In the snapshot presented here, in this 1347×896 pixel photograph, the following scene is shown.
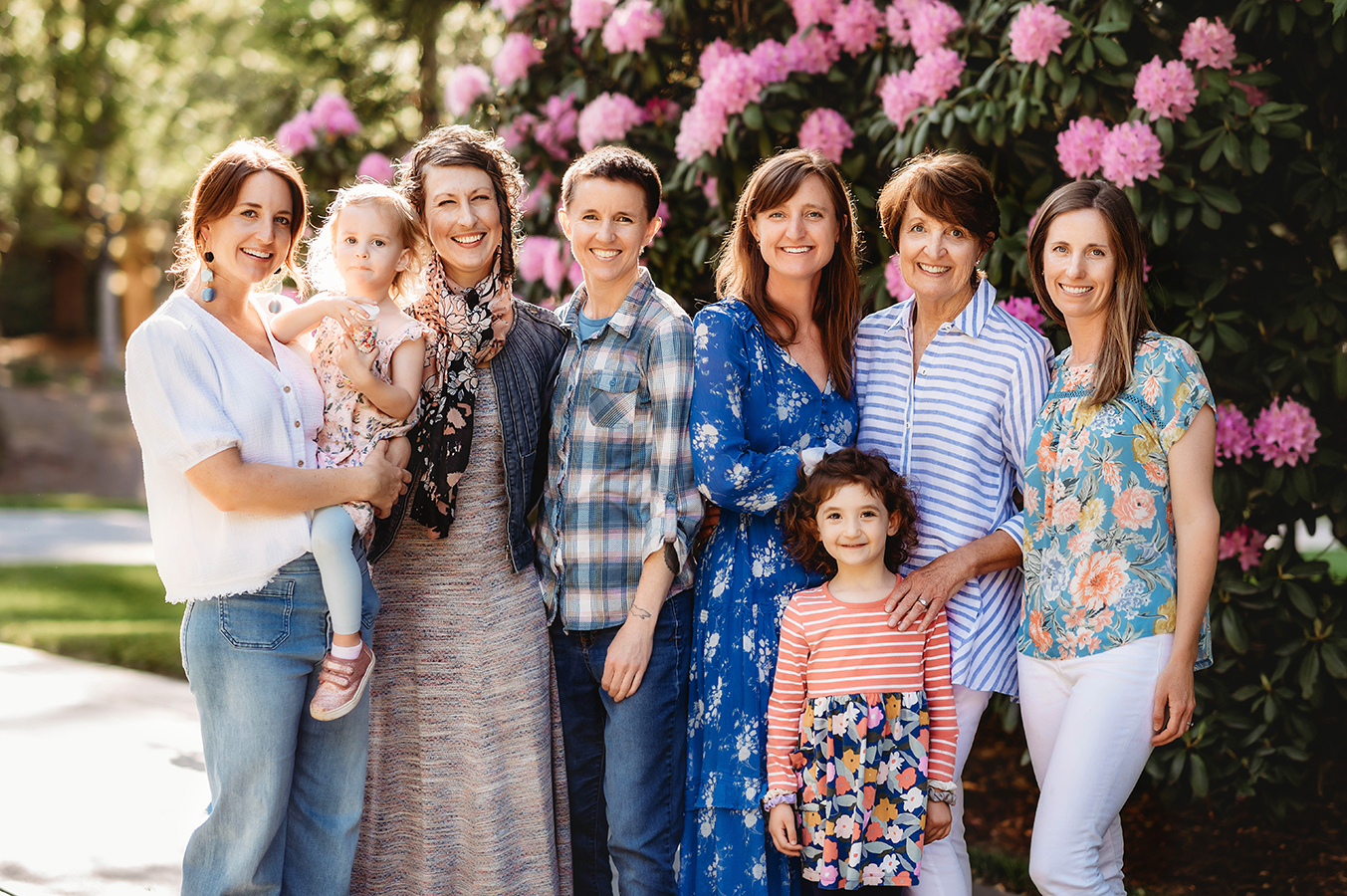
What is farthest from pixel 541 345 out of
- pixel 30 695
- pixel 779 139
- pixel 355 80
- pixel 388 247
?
pixel 355 80

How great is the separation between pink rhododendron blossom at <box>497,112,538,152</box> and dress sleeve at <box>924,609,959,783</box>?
2.67 metres

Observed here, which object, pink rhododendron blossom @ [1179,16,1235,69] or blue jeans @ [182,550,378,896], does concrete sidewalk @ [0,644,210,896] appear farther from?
pink rhododendron blossom @ [1179,16,1235,69]

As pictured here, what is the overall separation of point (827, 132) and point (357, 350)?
5.76ft

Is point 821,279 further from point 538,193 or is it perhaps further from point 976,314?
point 538,193

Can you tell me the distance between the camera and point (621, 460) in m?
2.41

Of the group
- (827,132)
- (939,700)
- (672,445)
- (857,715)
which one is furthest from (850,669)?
(827,132)

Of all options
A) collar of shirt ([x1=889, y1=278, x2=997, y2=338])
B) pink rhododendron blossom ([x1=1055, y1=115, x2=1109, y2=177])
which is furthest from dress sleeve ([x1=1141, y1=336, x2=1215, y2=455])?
pink rhododendron blossom ([x1=1055, y1=115, x2=1109, y2=177])

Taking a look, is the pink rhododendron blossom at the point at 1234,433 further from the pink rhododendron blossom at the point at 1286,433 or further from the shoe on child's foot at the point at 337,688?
the shoe on child's foot at the point at 337,688

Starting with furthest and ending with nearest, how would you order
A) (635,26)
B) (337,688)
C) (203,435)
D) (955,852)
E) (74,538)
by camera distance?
(74,538)
(635,26)
(955,852)
(337,688)
(203,435)

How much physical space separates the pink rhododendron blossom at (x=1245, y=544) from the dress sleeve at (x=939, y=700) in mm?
1345

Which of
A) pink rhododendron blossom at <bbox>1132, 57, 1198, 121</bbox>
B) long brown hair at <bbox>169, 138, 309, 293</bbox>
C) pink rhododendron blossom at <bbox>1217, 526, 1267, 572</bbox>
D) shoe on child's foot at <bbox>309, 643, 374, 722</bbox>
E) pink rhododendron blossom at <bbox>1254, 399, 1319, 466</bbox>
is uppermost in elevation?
pink rhododendron blossom at <bbox>1132, 57, 1198, 121</bbox>

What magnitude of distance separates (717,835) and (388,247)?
56.9 inches

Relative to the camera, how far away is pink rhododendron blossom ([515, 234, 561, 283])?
3938 mm

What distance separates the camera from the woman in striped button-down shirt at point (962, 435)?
230cm
